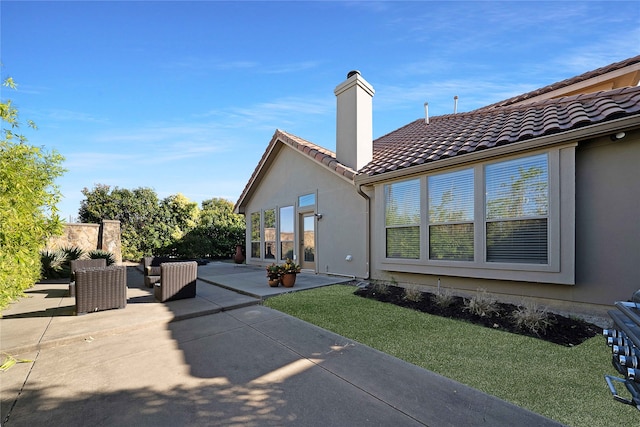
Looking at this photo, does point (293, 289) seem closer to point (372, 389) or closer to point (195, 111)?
point (372, 389)

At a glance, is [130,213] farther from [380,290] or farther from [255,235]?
[380,290]

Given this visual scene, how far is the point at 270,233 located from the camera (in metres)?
11.9

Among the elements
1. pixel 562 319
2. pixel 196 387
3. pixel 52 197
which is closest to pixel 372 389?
pixel 196 387

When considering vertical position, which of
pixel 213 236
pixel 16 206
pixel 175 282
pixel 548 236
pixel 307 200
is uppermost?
pixel 307 200

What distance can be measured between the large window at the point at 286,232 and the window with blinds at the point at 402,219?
4.53m

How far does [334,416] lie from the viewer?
2268 millimetres

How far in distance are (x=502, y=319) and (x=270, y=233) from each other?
9.04m

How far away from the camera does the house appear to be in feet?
14.2

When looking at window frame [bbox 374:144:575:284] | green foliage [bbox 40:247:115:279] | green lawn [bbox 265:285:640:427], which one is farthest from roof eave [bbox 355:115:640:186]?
green foliage [bbox 40:247:115:279]

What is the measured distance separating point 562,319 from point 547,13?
22.5 ft

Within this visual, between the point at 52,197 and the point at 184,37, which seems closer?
the point at 52,197

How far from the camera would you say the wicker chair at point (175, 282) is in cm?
581

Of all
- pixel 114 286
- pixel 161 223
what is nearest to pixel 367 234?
pixel 114 286

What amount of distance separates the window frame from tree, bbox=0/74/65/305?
710 cm
